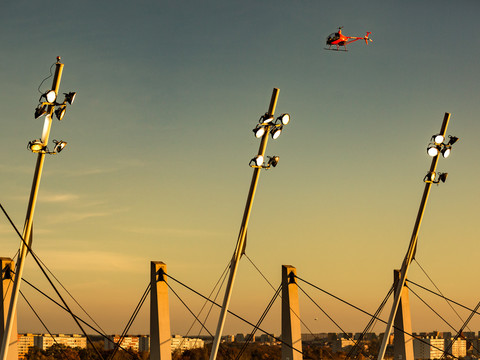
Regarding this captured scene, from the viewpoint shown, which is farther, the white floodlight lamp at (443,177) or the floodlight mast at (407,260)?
the floodlight mast at (407,260)

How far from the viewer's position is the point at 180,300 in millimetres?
26984

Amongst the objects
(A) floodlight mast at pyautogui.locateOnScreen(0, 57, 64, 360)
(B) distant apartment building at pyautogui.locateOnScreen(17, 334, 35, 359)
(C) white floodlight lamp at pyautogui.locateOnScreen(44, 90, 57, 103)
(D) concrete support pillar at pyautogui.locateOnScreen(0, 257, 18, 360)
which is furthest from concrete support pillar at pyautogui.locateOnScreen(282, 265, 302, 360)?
(B) distant apartment building at pyautogui.locateOnScreen(17, 334, 35, 359)

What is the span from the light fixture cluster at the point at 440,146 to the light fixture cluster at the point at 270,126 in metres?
6.95

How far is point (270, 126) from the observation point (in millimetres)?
25844

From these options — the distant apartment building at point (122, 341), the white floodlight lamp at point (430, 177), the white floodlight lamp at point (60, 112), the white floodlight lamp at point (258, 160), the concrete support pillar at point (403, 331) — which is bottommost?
the distant apartment building at point (122, 341)

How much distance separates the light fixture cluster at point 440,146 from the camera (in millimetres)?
30203

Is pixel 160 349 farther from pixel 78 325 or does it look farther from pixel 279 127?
pixel 279 127

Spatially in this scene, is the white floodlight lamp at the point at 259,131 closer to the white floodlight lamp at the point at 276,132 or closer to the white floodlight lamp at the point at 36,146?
the white floodlight lamp at the point at 276,132

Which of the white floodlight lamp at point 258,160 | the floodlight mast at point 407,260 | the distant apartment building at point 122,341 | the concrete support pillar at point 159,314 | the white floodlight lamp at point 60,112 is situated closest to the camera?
the white floodlight lamp at point 60,112

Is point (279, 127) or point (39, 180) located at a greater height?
point (279, 127)

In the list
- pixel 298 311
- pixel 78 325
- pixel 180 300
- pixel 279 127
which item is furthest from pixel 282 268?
pixel 78 325

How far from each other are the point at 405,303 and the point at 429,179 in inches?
230

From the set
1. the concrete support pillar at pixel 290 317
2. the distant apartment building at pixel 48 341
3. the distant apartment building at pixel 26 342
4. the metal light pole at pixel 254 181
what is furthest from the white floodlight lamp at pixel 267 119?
the distant apartment building at pixel 48 341

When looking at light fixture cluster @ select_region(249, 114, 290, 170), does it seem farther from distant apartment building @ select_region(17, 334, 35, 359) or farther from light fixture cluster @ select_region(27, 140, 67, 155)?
distant apartment building @ select_region(17, 334, 35, 359)
